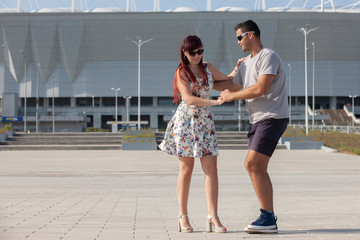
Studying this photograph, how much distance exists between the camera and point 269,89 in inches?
219

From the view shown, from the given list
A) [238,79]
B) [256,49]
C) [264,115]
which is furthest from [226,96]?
[256,49]

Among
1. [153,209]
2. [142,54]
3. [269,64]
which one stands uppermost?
[142,54]

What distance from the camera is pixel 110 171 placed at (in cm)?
1623

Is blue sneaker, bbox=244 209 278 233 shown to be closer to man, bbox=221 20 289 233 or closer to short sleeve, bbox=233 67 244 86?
man, bbox=221 20 289 233

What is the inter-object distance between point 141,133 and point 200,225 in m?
30.6

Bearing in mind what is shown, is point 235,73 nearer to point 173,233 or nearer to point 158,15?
point 173,233

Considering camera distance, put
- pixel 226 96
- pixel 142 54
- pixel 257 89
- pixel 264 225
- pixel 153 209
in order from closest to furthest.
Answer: pixel 264 225
pixel 257 89
pixel 226 96
pixel 153 209
pixel 142 54

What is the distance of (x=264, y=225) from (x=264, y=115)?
112 cm

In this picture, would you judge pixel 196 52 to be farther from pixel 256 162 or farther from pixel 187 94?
pixel 256 162

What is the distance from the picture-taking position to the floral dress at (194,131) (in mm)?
5645

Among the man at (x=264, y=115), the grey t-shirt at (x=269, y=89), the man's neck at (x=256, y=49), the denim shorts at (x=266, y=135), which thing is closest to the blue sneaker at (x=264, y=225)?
the man at (x=264, y=115)

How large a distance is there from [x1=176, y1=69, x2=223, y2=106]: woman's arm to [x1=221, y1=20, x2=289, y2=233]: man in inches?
7.3

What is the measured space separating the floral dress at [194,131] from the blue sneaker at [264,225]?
84 cm

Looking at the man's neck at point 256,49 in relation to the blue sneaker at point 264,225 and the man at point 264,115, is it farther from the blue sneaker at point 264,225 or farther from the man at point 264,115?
the blue sneaker at point 264,225
